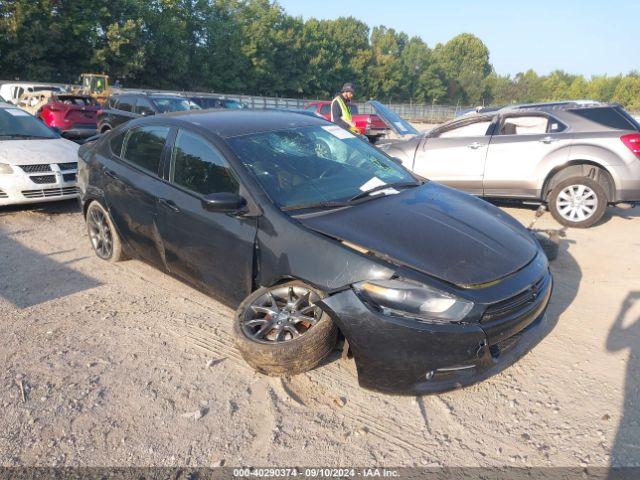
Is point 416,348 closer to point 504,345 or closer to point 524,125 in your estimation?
point 504,345

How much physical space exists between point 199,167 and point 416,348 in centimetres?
219

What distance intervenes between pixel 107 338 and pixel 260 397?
1407 millimetres

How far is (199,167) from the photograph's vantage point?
391 centimetres

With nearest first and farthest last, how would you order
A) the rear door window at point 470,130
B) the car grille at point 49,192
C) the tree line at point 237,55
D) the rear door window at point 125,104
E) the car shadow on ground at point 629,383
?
the car shadow on ground at point 629,383
the car grille at point 49,192
the rear door window at point 470,130
the rear door window at point 125,104
the tree line at point 237,55

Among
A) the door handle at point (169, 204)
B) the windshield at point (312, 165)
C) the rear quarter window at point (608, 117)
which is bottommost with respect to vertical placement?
the door handle at point (169, 204)

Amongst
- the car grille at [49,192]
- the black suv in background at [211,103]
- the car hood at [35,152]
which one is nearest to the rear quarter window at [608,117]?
the car grille at [49,192]

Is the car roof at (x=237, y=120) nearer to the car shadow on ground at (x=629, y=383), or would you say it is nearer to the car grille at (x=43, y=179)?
the car shadow on ground at (x=629, y=383)

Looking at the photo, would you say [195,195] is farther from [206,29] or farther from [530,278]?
[206,29]

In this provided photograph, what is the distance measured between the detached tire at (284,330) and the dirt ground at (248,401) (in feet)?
0.61

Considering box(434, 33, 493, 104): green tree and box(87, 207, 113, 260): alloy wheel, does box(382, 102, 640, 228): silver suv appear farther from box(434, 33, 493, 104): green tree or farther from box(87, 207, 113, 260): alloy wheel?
box(434, 33, 493, 104): green tree

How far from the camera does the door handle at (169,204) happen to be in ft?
12.9

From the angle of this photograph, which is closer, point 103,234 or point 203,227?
point 203,227

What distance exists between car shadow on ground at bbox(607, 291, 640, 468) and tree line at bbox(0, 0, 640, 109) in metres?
41.0

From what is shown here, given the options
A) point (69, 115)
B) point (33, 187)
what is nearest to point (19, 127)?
point (33, 187)
